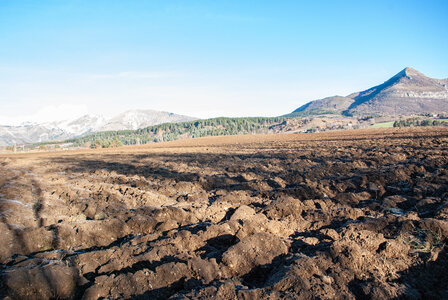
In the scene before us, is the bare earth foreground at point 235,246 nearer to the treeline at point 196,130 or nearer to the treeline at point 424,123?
the treeline at point 424,123

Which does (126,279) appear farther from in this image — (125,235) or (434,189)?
(434,189)

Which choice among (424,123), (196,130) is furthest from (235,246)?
(196,130)

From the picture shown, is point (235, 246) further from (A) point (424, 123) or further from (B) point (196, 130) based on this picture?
(B) point (196, 130)

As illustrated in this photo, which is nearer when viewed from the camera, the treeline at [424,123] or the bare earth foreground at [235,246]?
the bare earth foreground at [235,246]

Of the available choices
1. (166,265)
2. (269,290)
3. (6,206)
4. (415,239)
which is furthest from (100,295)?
(6,206)

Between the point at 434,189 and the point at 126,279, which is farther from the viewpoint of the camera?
the point at 434,189

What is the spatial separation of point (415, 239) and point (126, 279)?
4469mm

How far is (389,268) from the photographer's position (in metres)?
3.54

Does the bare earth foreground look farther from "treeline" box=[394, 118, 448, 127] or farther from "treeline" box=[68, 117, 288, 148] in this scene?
"treeline" box=[68, 117, 288, 148]

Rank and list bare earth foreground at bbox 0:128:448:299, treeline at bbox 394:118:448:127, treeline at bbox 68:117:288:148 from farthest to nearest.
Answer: treeline at bbox 68:117:288:148 → treeline at bbox 394:118:448:127 → bare earth foreground at bbox 0:128:448:299

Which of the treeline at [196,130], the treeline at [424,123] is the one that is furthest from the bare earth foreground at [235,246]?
the treeline at [196,130]

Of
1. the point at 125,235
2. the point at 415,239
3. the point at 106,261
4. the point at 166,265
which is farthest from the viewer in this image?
the point at 125,235

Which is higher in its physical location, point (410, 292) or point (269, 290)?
point (269, 290)

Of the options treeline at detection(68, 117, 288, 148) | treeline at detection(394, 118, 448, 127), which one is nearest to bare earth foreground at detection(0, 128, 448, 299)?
treeline at detection(394, 118, 448, 127)
